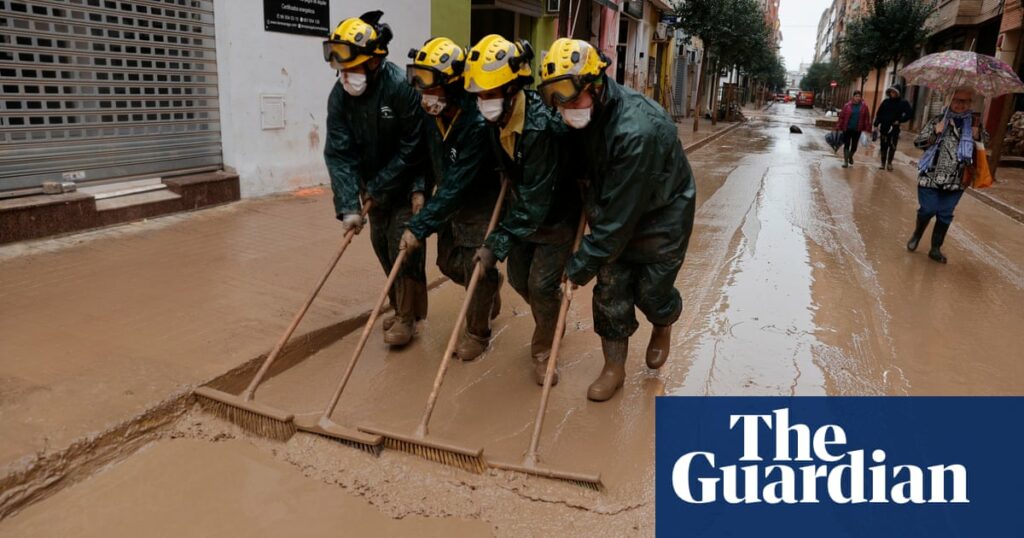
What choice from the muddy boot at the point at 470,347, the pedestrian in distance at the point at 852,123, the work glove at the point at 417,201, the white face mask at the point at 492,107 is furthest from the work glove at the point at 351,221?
the pedestrian in distance at the point at 852,123

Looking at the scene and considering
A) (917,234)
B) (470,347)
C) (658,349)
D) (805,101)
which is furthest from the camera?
(805,101)

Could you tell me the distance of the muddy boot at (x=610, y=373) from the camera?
3.73 metres

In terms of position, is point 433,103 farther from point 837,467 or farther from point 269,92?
point 269,92

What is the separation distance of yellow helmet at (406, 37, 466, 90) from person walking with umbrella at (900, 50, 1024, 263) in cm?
510

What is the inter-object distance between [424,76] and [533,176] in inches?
28.3

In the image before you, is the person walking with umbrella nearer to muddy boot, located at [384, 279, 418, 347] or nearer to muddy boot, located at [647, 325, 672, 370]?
muddy boot, located at [647, 325, 672, 370]

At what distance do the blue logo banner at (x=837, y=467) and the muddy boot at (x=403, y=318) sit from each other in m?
1.58

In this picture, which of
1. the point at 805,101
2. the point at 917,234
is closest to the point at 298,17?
the point at 917,234

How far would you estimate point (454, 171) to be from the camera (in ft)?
12.1

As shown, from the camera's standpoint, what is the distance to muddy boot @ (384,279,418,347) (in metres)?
4.30

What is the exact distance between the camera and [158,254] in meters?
5.58

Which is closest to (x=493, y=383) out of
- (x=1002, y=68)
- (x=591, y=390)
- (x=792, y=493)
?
(x=591, y=390)

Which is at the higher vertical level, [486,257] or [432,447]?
[486,257]

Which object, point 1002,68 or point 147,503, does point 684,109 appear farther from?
point 147,503
